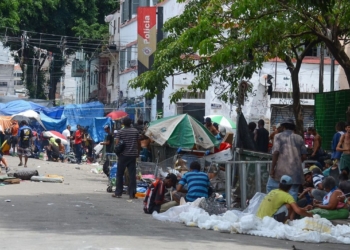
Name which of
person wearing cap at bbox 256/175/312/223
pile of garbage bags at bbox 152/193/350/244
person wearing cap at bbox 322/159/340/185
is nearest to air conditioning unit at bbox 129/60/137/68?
person wearing cap at bbox 322/159/340/185

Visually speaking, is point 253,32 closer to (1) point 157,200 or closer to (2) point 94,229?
(1) point 157,200

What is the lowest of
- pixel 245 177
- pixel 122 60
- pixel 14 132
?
pixel 14 132

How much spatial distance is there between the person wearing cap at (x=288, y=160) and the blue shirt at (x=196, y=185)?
4.37ft

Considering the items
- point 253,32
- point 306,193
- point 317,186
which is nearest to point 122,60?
point 253,32

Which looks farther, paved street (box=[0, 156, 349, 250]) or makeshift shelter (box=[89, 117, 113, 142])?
makeshift shelter (box=[89, 117, 113, 142])

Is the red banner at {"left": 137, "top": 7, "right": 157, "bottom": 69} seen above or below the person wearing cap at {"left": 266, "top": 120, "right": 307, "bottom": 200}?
above

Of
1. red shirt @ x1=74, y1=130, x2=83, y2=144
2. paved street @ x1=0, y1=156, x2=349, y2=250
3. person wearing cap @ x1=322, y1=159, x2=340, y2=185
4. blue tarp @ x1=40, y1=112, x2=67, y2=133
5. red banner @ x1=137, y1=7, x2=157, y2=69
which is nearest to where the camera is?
paved street @ x1=0, y1=156, x2=349, y2=250

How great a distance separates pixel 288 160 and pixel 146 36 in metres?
24.0

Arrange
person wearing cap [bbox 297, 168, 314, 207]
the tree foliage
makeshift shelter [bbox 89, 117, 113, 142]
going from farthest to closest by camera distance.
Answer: makeshift shelter [bbox 89, 117, 113, 142] → the tree foliage → person wearing cap [bbox 297, 168, 314, 207]

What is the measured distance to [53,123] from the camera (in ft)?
145

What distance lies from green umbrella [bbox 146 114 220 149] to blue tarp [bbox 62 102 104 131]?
2467 centimetres

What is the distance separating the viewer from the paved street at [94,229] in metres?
10.6

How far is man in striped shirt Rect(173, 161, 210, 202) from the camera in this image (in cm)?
1465

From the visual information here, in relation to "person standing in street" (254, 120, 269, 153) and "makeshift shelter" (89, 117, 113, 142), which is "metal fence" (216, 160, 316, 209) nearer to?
"person standing in street" (254, 120, 269, 153)
